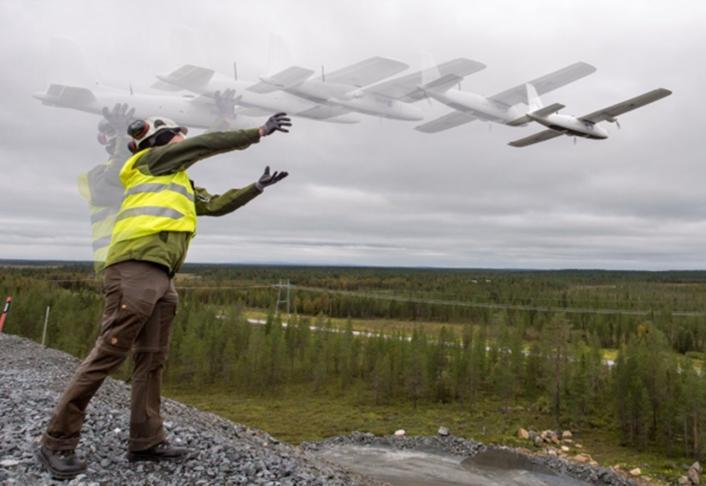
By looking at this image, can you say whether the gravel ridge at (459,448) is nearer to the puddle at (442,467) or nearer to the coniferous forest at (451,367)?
the puddle at (442,467)

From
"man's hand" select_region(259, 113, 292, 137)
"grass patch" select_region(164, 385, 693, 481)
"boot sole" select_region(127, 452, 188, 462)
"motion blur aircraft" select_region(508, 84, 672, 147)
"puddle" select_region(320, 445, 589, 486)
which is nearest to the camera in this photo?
"man's hand" select_region(259, 113, 292, 137)

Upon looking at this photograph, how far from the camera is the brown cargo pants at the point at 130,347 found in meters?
5.06

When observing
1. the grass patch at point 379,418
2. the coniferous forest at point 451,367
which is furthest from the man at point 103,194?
the coniferous forest at point 451,367

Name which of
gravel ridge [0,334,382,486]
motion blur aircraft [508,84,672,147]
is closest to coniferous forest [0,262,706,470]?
motion blur aircraft [508,84,672,147]

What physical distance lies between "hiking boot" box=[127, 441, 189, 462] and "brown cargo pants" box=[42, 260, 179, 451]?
0.08 metres

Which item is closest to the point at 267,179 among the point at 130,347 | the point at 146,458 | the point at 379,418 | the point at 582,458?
the point at 130,347

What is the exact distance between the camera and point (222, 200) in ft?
20.0

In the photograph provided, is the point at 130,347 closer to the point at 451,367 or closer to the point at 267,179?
the point at 267,179

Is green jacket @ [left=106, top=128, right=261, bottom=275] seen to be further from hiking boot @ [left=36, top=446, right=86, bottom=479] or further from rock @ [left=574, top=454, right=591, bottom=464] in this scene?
rock @ [left=574, top=454, right=591, bottom=464]

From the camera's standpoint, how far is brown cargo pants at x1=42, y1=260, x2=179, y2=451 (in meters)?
5.06

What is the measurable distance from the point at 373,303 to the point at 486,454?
7141 centimetres

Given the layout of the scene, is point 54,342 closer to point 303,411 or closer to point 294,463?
point 303,411

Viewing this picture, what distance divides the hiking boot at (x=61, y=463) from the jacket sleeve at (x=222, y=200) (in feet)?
9.12

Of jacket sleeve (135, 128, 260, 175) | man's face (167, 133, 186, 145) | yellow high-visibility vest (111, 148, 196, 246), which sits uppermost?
man's face (167, 133, 186, 145)
